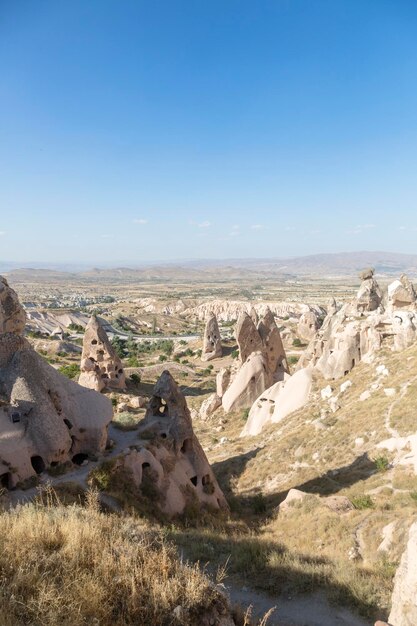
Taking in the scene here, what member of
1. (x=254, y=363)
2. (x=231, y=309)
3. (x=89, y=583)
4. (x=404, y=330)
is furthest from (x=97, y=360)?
(x=231, y=309)

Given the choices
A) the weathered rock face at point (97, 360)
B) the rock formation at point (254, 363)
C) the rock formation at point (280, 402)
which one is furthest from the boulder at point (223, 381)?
the weathered rock face at point (97, 360)

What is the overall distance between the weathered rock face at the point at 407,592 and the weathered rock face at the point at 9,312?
55.5 ft

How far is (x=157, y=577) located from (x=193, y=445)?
11.1 metres

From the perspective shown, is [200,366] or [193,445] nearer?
[193,445]

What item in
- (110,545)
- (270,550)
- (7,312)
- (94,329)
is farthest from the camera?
(94,329)

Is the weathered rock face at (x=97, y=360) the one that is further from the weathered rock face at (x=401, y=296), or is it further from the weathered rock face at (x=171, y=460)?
the weathered rock face at (x=401, y=296)

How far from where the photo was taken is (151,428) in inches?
591

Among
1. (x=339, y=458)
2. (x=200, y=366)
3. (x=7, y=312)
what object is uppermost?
(x=7, y=312)

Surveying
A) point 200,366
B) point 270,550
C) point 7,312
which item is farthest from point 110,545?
point 200,366

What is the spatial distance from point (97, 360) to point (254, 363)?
13.6 metres

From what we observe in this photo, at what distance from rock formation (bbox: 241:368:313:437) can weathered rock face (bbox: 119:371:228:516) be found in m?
9.12

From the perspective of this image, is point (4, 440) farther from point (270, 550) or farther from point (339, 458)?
point (339, 458)

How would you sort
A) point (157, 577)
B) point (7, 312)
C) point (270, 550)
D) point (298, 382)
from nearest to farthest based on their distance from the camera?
point (157, 577), point (270, 550), point (7, 312), point (298, 382)

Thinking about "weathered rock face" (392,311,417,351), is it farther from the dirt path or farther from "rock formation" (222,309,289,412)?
the dirt path
